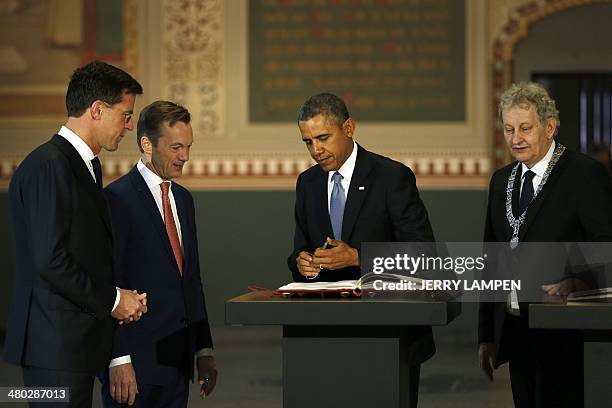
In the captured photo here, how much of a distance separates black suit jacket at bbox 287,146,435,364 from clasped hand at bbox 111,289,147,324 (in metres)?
0.63

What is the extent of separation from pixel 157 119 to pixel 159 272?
0.55 metres

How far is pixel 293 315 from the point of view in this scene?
309 cm

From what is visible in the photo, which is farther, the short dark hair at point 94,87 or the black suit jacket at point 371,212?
the black suit jacket at point 371,212

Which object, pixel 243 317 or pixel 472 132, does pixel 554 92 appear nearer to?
pixel 472 132

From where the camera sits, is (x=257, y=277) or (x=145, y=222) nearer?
(x=145, y=222)

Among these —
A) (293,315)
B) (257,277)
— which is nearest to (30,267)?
(293,315)

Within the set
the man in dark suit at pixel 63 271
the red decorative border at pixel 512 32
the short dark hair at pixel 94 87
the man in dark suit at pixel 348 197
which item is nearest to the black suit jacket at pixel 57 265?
the man in dark suit at pixel 63 271

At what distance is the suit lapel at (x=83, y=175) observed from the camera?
319 cm

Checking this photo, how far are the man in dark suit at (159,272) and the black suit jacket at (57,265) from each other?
0.38 meters

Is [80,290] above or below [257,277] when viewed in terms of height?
above

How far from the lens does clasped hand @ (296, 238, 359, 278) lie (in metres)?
3.49

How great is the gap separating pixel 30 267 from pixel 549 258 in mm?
1617

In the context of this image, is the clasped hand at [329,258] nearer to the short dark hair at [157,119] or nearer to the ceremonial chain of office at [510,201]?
the ceremonial chain of office at [510,201]

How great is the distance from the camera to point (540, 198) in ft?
11.9
